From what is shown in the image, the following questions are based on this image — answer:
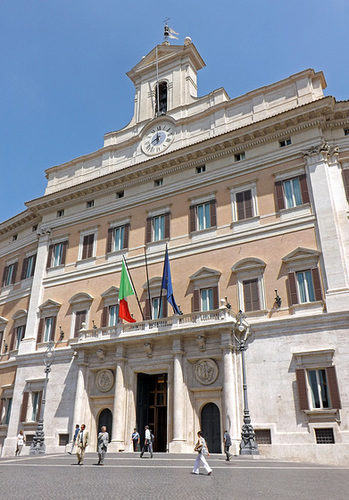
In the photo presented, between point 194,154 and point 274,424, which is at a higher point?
point 194,154

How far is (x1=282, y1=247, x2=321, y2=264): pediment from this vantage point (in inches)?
811

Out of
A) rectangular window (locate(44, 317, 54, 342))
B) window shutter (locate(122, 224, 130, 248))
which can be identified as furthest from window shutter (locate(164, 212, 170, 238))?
rectangular window (locate(44, 317, 54, 342))

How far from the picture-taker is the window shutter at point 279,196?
74.3ft

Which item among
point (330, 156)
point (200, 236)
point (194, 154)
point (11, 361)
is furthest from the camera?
point (11, 361)

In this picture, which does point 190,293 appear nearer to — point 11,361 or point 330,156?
point 330,156

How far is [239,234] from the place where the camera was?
23188 mm

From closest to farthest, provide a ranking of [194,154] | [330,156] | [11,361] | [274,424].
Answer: [274,424]
[330,156]
[194,154]
[11,361]

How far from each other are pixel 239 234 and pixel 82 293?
10.6m

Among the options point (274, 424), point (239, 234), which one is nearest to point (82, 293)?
point (239, 234)

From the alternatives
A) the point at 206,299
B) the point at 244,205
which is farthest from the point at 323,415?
the point at 244,205

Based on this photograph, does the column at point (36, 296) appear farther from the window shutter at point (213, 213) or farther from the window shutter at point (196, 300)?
the window shutter at point (213, 213)

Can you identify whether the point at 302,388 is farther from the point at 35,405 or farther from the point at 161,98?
the point at 161,98

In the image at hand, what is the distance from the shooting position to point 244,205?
2381cm

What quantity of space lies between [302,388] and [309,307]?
3.65 meters
